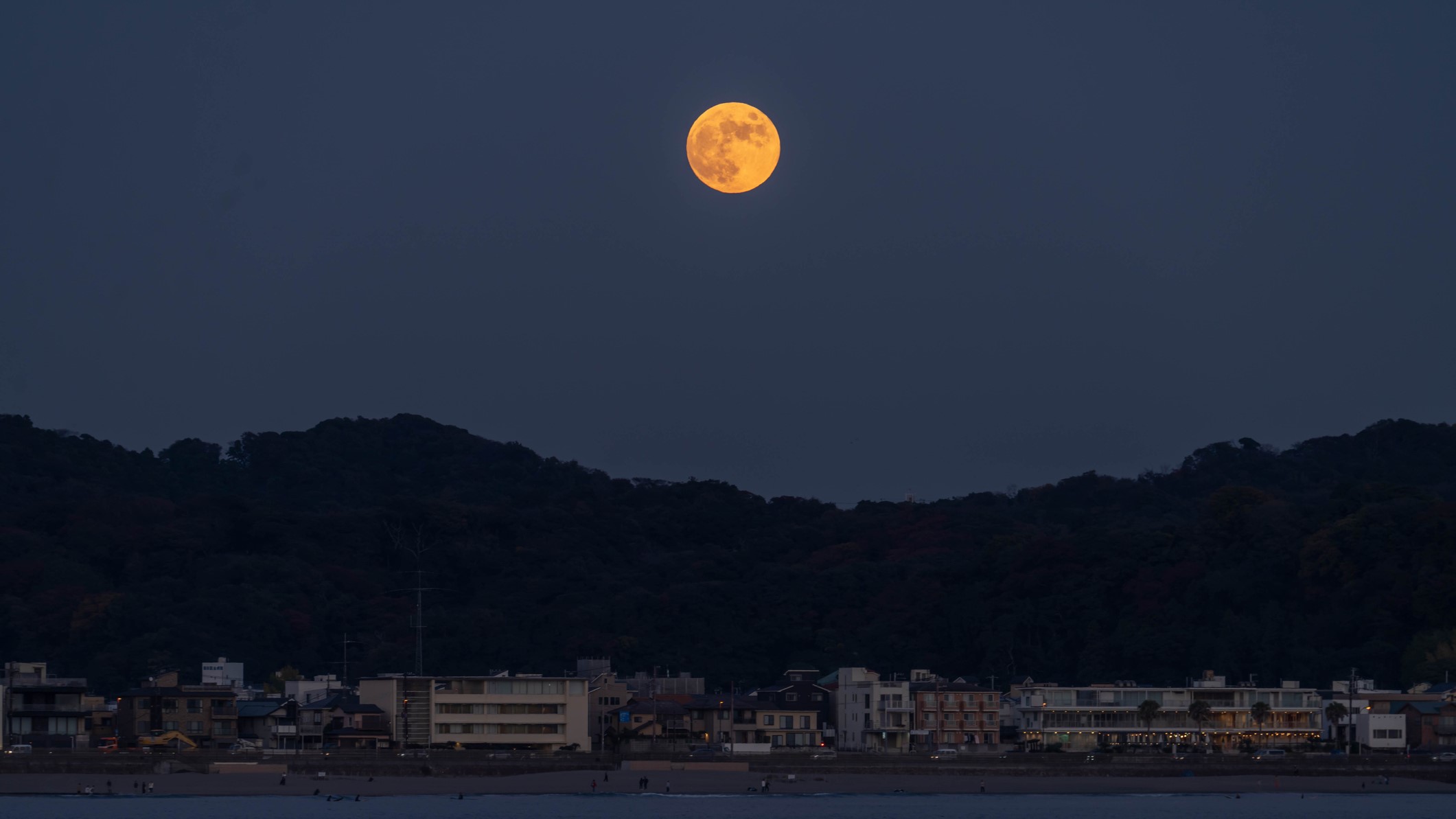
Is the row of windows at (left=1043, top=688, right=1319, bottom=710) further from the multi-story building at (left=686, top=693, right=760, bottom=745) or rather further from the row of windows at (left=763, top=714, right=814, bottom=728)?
the multi-story building at (left=686, top=693, right=760, bottom=745)

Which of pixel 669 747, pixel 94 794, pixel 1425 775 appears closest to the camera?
pixel 94 794

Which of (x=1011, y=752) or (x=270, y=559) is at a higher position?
(x=270, y=559)

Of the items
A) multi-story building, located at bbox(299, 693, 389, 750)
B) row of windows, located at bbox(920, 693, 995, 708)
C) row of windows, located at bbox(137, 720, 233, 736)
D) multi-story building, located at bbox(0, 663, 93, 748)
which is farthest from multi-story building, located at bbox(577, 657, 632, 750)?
multi-story building, located at bbox(0, 663, 93, 748)

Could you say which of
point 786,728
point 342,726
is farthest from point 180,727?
point 786,728

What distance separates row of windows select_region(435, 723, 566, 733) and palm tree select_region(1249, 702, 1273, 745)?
32.7m

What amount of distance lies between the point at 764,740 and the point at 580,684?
10127 millimetres

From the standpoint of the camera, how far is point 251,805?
212ft

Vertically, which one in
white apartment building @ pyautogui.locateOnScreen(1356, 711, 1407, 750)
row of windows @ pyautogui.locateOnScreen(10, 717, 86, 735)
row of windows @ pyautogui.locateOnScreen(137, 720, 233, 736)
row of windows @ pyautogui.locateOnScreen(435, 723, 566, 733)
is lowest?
white apartment building @ pyautogui.locateOnScreen(1356, 711, 1407, 750)

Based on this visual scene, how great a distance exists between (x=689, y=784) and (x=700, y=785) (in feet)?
1.37

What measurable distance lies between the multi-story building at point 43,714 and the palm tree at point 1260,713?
5246cm

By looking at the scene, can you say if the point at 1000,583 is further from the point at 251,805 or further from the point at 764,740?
the point at 251,805

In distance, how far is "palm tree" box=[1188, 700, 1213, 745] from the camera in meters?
85.7

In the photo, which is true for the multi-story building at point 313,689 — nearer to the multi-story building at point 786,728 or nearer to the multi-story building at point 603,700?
the multi-story building at point 603,700

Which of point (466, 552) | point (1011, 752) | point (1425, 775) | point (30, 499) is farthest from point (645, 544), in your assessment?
point (1425, 775)
